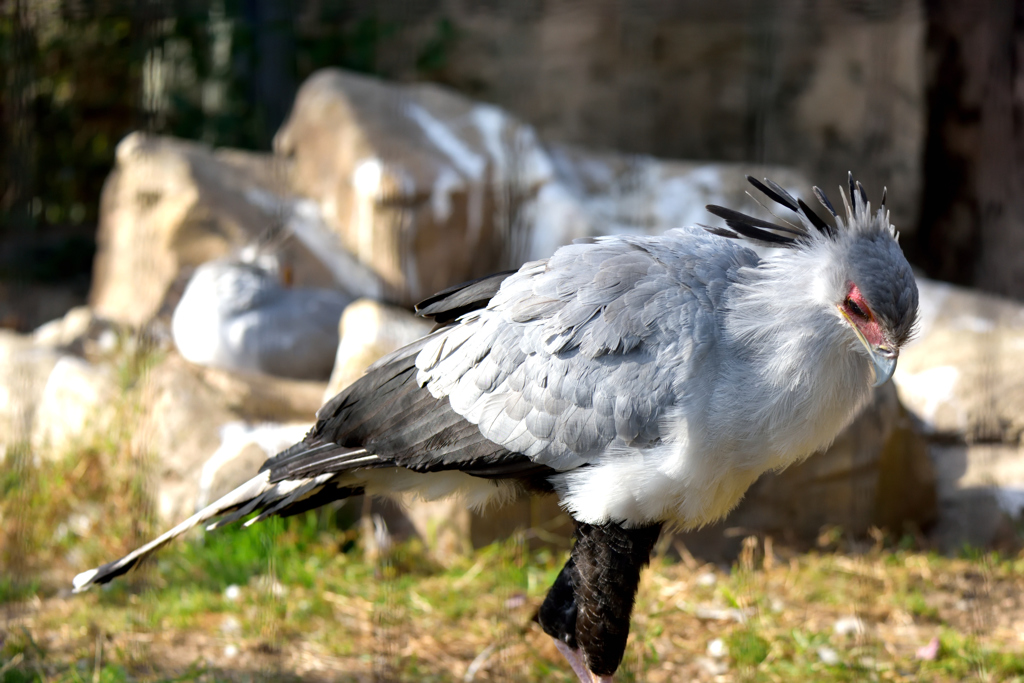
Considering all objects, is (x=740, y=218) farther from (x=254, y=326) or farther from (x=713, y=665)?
(x=254, y=326)

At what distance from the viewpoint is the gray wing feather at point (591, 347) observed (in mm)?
2045

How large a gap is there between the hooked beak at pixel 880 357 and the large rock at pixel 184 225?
327 cm

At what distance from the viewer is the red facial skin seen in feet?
6.34

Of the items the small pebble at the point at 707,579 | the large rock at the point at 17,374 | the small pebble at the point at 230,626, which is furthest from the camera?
the large rock at the point at 17,374

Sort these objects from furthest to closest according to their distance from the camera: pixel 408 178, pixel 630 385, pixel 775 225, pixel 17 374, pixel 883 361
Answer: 1. pixel 408 178
2. pixel 17 374
3. pixel 775 225
4. pixel 630 385
5. pixel 883 361

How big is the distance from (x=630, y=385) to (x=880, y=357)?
53 cm

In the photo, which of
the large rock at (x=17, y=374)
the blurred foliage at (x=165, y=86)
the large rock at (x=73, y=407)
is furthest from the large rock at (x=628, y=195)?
the large rock at (x=17, y=374)

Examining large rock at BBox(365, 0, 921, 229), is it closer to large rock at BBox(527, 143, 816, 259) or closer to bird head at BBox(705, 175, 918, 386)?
large rock at BBox(527, 143, 816, 259)

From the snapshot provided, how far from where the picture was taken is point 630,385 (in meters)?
2.05

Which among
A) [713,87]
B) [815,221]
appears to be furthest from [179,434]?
[713,87]

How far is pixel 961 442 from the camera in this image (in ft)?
13.7

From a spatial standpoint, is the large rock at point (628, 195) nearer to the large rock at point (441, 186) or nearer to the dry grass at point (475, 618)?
the large rock at point (441, 186)

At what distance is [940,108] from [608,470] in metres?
5.40

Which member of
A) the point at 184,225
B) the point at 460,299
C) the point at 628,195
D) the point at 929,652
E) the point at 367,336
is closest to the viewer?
the point at 460,299
